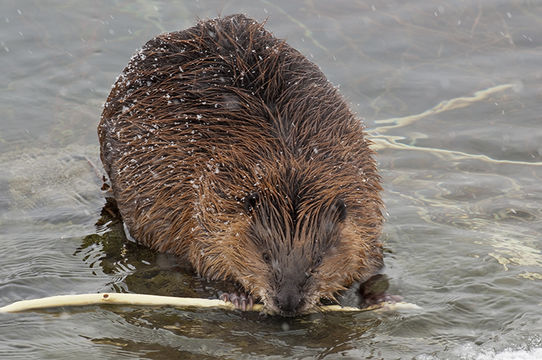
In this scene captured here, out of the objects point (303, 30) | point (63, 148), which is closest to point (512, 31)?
point (303, 30)

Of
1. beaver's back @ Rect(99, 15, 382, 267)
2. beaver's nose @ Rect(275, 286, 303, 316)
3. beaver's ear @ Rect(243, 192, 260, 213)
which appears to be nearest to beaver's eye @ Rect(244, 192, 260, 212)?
beaver's ear @ Rect(243, 192, 260, 213)

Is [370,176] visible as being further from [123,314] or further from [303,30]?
[303,30]

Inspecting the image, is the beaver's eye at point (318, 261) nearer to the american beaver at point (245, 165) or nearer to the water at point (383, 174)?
the american beaver at point (245, 165)

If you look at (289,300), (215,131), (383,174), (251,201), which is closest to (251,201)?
(251,201)

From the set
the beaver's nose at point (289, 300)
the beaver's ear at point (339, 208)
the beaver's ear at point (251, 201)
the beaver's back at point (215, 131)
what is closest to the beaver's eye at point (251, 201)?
the beaver's ear at point (251, 201)

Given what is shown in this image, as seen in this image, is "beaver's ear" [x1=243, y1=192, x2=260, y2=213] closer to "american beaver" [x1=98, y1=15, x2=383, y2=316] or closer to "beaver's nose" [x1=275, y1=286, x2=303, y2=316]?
"american beaver" [x1=98, y1=15, x2=383, y2=316]

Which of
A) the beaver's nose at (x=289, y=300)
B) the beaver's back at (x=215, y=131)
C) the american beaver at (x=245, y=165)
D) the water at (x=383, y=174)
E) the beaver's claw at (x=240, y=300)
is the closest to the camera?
the beaver's nose at (x=289, y=300)

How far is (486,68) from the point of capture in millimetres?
7254

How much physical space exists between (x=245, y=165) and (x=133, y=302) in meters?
0.86

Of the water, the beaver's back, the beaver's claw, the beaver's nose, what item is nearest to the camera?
the beaver's nose

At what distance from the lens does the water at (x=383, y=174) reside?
3.78 metres

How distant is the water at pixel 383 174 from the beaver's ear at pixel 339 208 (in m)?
0.48

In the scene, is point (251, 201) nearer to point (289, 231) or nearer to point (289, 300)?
point (289, 231)

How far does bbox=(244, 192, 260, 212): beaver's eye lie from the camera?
13.1 ft
